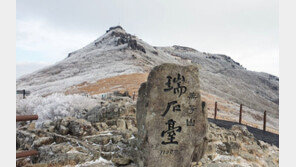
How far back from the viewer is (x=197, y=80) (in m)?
5.79

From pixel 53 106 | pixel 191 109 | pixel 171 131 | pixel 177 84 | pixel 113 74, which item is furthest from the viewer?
pixel 113 74

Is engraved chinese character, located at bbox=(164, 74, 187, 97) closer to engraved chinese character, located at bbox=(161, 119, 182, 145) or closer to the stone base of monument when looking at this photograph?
the stone base of monument

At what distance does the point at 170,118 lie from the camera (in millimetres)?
5426

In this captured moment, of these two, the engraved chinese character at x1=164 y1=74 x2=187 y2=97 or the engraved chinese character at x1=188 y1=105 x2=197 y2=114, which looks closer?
the engraved chinese character at x1=164 y1=74 x2=187 y2=97

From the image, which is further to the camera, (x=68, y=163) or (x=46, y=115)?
A: (x=46, y=115)

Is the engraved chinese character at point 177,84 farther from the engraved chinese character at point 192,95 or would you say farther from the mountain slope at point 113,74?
the mountain slope at point 113,74

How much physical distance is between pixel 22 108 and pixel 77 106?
2805 millimetres

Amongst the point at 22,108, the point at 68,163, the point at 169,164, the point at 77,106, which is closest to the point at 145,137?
the point at 169,164

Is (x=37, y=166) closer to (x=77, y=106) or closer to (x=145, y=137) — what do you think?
(x=145, y=137)

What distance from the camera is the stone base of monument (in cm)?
529

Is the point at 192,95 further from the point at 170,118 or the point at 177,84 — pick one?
the point at 170,118

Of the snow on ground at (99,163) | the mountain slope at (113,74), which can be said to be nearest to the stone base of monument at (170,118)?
the snow on ground at (99,163)

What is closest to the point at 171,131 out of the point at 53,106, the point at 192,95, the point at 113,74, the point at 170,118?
the point at 170,118

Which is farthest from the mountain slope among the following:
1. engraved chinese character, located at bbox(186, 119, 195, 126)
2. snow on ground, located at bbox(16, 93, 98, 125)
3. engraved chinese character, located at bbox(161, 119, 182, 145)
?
engraved chinese character, located at bbox(161, 119, 182, 145)
